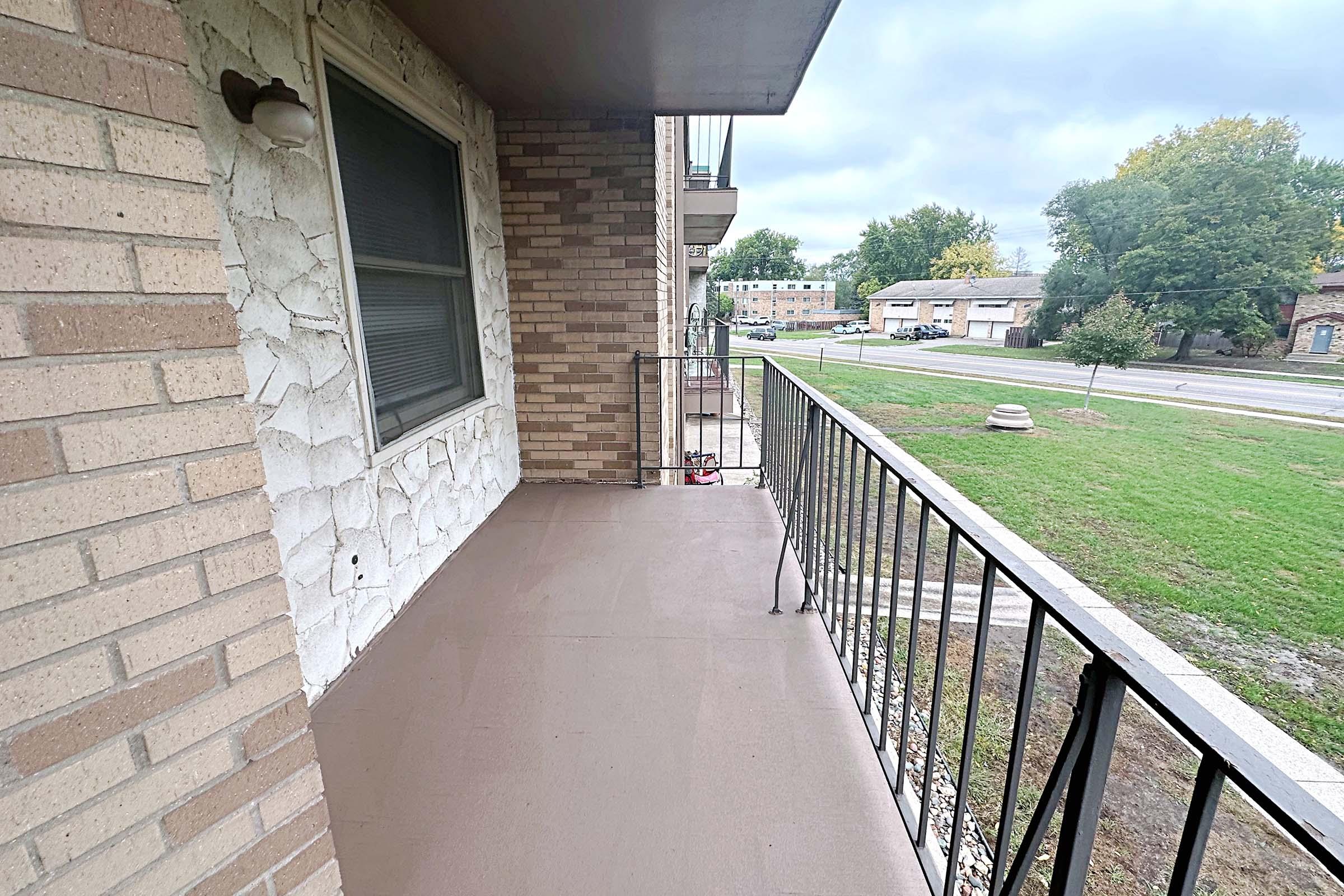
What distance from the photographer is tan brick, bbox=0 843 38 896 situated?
2.08 feet

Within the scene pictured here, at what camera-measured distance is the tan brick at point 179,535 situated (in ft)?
2.31

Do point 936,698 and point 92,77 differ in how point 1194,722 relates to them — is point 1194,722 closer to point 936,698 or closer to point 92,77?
point 936,698

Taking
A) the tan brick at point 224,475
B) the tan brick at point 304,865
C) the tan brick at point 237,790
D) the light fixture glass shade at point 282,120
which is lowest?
the tan brick at point 304,865

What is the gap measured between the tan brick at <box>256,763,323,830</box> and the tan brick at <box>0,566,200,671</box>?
36 cm

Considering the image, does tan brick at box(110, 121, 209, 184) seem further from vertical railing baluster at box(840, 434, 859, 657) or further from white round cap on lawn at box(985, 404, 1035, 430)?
white round cap on lawn at box(985, 404, 1035, 430)

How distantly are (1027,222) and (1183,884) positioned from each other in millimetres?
65634

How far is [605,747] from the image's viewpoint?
1.68 meters

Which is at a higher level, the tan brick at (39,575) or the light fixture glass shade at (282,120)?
the light fixture glass shade at (282,120)

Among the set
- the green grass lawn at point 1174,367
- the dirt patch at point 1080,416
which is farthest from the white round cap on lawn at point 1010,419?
the green grass lawn at point 1174,367

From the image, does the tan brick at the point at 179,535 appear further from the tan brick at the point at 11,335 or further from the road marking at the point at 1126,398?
the road marking at the point at 1126,398

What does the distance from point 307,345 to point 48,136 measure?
50.4 inches

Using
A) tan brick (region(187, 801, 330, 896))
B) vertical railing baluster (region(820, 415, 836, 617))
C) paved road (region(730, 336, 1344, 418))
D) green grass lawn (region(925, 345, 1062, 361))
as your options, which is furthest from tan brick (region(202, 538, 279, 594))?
green grass lawn (region(925, 345, 1062, 361))

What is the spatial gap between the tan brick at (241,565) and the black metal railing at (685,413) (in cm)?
265

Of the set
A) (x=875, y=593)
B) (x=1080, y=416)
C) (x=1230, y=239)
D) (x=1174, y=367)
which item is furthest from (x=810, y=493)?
(x=1230, y=239)
